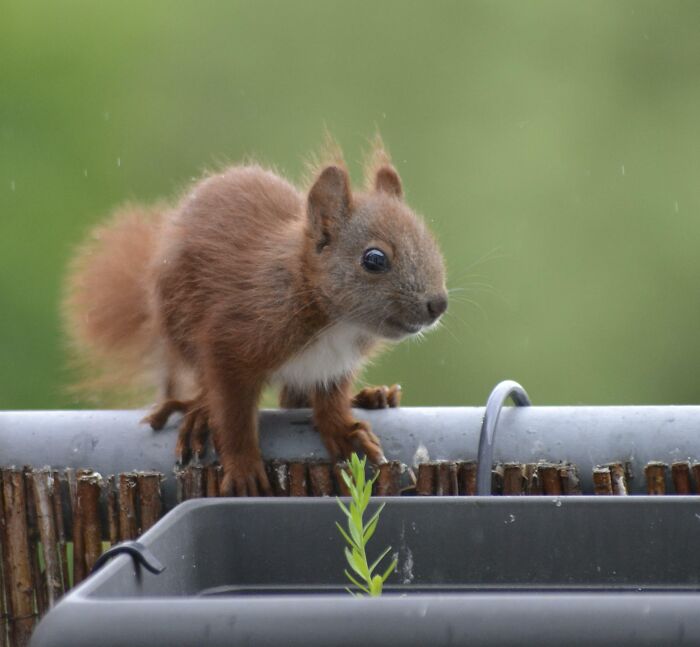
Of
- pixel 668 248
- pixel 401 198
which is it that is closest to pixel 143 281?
pixel 401 198

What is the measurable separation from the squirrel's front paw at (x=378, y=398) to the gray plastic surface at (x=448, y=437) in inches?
13.3

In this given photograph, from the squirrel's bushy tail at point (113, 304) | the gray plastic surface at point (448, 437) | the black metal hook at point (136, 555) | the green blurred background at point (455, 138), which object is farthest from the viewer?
the green blurred background at point (455, 138)

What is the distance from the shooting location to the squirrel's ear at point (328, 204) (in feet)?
6.40

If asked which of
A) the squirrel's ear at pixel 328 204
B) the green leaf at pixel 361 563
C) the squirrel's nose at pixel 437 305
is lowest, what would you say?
the green leaf at pixel 361 563

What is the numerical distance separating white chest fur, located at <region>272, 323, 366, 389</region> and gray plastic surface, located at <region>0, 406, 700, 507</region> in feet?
0.82

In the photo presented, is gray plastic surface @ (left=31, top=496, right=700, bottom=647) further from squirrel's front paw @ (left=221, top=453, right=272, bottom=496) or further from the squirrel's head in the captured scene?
the squirrel's head

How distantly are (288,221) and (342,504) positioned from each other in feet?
3.72

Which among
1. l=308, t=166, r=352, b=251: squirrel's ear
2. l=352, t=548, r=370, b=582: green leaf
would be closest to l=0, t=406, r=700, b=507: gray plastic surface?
l=308, t=166, r=352, b=251: squirrel's ear

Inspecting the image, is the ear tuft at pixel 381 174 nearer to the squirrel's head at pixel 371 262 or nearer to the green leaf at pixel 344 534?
the squirrel's head at pixel 371 262

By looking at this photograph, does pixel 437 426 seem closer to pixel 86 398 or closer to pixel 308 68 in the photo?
pixel 86 398

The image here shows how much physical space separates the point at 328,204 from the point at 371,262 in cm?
10

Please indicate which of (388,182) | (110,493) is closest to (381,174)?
(388,182)

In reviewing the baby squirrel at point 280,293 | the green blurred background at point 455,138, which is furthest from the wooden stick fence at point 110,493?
the green blurred background at point 455,138

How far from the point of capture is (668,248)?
6.66 meters
